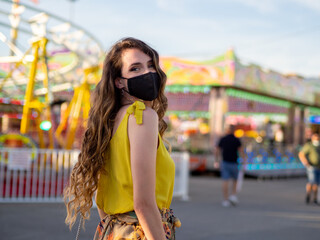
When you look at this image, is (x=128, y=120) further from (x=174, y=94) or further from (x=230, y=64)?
(x=174, y=94)

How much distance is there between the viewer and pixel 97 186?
6.48 feet

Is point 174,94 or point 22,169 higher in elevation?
point 174,94

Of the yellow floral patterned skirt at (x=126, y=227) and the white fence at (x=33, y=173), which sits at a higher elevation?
the yellow floral patterned skirt at (x=126, y=227)

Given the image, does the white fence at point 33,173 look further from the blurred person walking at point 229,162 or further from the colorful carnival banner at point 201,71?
the colorful carnival banner at point 201,71

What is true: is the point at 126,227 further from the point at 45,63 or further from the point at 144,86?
the point at 45,63

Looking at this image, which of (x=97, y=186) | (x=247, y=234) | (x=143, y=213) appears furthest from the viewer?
(x=247, y=234)

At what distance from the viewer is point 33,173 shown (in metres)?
8.50

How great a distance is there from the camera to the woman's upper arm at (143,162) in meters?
1.65

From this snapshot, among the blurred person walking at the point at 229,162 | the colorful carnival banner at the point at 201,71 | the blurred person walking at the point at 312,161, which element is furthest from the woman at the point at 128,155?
the colorful carnival banner at the point at 201,71

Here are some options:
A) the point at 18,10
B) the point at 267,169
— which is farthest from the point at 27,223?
the point at 267,169

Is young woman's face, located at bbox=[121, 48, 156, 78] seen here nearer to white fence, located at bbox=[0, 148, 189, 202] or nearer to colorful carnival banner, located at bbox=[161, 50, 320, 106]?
white fence, located at bbox=[0, 148, 189, 202]

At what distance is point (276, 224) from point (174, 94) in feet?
55.6

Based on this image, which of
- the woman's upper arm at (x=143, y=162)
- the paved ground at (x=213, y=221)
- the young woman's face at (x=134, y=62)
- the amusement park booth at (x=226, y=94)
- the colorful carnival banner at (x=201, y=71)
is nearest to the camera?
the woman's upper arm at (x=143, y=162)

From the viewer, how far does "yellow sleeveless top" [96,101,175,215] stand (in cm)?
174
